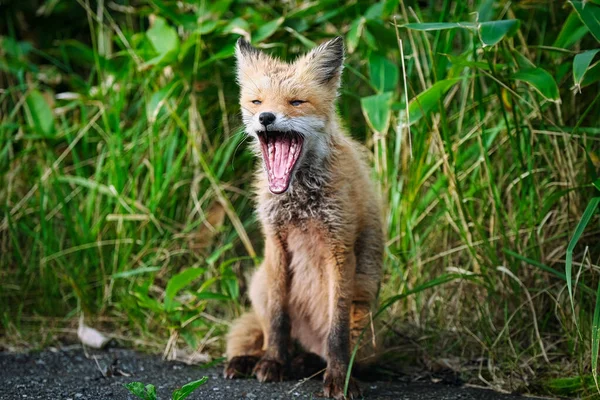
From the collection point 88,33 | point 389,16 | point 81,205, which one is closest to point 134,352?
point 81,205

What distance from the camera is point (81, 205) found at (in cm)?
A: 522

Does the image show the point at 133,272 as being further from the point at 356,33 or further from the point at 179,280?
the point at 356,33

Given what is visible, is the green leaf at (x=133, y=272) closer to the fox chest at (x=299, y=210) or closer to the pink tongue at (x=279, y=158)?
the fox chest at (x=299, y=210)

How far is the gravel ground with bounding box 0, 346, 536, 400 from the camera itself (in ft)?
11.0

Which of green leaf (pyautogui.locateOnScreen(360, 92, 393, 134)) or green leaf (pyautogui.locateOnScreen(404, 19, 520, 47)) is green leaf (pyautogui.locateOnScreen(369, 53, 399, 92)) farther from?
green leaf (pyautogui.locateOnScreen(404, 19, 520, 47))

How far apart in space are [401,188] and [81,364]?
2320 mm

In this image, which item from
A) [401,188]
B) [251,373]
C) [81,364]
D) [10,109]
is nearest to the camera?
[251,373]

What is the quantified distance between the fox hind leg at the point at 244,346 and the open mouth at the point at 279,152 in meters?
1.01

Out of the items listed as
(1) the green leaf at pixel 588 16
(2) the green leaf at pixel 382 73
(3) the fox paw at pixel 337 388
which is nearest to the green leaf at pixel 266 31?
→ (2) the green leaf at pixel 382 73

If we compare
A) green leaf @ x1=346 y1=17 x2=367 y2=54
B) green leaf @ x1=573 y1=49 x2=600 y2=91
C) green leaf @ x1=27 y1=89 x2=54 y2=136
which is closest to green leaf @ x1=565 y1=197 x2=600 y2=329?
green leaf @ x1=573 y1=49 x2=600 y2=91

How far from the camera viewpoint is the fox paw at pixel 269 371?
11.8 ft

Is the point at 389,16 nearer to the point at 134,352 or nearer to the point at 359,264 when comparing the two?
the point at 359,264

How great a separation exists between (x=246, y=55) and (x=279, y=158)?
24.9 inches

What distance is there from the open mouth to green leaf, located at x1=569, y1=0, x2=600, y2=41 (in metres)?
1.48
